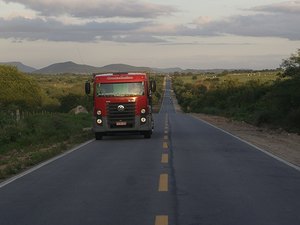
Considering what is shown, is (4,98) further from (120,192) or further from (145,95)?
(120,192)

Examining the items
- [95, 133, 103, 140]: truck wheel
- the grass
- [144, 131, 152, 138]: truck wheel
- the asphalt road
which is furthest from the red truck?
the asphalt road

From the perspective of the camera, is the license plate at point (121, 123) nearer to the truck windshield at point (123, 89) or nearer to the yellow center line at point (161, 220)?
the truck windshield at point (123, 89)

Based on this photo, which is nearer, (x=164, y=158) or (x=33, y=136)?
(x=164, y=158)

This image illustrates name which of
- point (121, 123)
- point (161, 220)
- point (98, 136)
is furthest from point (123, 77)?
point (161, 220)

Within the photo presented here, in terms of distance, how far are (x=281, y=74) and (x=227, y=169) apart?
31.6 m

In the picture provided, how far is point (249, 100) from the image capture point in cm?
7369

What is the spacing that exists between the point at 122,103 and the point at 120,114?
49 cm

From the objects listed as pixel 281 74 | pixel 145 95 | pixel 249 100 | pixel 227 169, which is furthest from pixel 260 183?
pixel 249 100

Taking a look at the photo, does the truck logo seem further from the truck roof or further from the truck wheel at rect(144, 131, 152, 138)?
the truck wheel at rect(144, 131, 152, 138)

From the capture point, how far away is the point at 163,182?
37.1 ft

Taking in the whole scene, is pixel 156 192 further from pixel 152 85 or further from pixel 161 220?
pixel 152 85

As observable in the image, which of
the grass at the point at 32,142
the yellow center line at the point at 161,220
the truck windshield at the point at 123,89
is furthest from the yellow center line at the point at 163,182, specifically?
the truck windshield at the point at 123,89

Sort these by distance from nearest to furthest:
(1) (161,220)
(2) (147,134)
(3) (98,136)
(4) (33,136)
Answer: (1) (161,220) → (2) (147,134) → (3) (98,136) → (4) (33,136)

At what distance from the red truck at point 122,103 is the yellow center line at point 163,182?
11833mm
